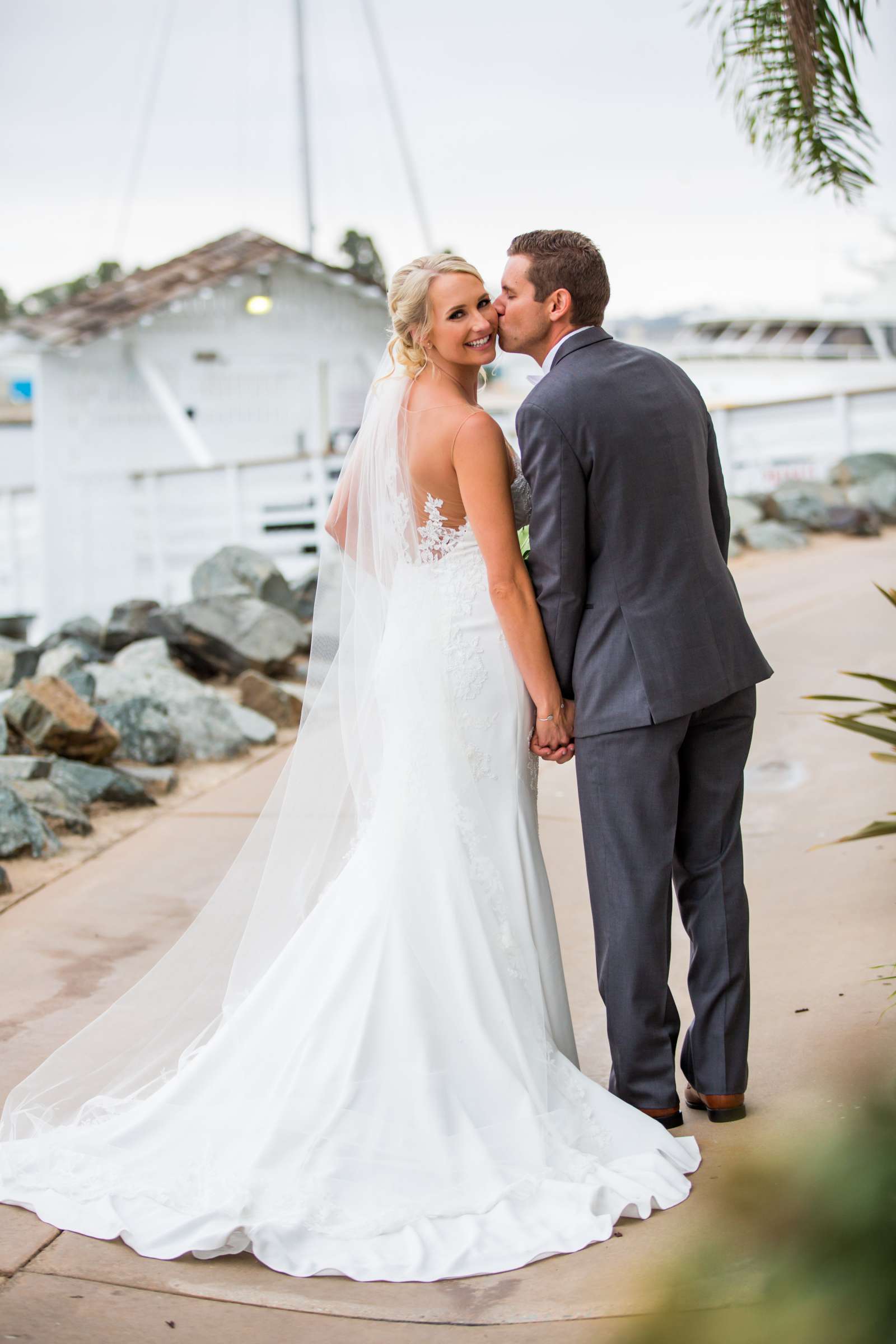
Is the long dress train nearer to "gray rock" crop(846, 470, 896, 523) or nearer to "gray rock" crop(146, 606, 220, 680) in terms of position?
"gray rock" crop(146, 606, 220, 680)

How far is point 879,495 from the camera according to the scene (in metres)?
13.4

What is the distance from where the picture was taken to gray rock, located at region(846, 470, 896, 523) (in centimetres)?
1325

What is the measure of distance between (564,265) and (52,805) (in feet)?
12.8

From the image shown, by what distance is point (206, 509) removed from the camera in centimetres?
1398

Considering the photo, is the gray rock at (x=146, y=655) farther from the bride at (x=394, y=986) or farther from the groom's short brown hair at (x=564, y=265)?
the groom's short brown hair at (x=564, y=265)

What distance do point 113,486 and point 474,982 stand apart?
12.1 metres

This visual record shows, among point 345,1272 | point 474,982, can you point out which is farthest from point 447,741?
point 345,1272

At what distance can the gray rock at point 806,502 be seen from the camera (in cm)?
1312

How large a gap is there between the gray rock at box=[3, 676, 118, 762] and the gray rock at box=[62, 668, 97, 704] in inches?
42.6

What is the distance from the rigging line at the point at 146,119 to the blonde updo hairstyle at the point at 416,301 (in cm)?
2030

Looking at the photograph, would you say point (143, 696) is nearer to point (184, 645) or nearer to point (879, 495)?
point (184, 645)

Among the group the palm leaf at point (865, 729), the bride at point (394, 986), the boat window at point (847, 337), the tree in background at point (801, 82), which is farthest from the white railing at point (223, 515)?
the boat window at point (847, 337)

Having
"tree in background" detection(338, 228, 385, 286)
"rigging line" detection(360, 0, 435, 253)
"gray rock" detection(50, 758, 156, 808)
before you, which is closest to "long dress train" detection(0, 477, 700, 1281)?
"gray rock" detection(50, 758, 156, 808)

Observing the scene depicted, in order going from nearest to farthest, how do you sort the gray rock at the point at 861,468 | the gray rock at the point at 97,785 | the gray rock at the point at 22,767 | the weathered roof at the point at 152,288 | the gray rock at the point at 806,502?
the gray rock at the point at 22,767 → the gray rock at the point at 97,785 → the gray rock at the point at 806,502 → the weathered roof at the point at 152,288 → the gray rock at the point at 861,468
